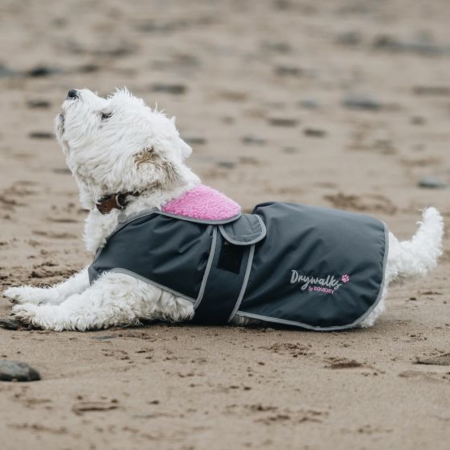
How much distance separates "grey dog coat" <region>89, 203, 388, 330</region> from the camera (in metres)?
4.77

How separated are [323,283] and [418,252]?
63 centimetres

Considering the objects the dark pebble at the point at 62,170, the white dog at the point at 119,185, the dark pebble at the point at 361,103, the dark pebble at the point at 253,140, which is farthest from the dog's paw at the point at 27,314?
the dark pebble at the point at 361,103

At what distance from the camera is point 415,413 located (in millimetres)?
3818

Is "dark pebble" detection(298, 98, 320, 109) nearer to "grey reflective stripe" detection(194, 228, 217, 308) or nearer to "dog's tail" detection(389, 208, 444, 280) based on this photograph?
"dog's tail" detection(389, 208, 444, 280)

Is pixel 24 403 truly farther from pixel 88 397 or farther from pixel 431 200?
pixel 431 200

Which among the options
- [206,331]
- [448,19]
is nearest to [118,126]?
[206,331]

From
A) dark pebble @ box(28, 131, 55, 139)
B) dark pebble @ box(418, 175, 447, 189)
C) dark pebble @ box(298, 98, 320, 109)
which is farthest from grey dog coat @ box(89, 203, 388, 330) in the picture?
dark pebble @ box(298, 98, 320, 109)

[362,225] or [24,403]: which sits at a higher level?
[362,225]

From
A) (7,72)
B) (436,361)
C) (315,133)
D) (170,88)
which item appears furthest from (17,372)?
(7,72)

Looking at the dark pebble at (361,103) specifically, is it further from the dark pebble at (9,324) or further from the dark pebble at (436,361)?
the dark pebble at (9,324)

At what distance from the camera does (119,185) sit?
4891mm

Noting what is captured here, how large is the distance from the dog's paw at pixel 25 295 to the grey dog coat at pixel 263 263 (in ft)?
Result: 1.35

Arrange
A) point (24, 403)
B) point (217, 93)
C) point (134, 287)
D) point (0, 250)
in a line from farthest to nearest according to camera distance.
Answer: point (217, 93), point (0, 250), point (134, 287), point (24, 403)

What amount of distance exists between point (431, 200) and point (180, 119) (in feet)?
13.1
